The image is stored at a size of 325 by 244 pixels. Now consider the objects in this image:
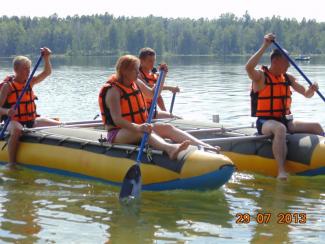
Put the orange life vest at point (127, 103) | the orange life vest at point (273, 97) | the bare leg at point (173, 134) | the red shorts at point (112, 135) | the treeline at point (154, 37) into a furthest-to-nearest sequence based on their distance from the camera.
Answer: the treeline at point (154, 37) → the orange life vest at point (273, 97) → the red shorts at point (112, 135) → the bare leg at point (173, 134) → the orange life vest at point (127, 103)

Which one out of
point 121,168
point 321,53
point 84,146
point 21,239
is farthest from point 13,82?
point 321,53

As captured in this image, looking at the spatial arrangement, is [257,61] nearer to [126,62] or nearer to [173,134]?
[173,134]

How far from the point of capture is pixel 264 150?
8859mm

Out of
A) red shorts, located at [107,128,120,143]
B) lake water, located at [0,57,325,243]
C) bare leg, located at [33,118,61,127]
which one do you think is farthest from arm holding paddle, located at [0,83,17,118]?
red shorts, located at [107,128,120,143]

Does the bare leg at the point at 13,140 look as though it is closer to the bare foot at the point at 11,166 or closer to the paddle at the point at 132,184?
the bare foot at the point at 11,166

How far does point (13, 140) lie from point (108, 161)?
181 centimetres

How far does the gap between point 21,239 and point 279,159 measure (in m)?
3.62

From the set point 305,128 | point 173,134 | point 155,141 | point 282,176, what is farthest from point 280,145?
point 155,141

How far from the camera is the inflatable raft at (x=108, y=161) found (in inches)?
291

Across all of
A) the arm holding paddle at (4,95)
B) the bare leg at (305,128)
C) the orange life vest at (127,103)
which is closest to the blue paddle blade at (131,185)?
the orange life vest at (127,103)

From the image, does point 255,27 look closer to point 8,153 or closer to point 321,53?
point 321,53

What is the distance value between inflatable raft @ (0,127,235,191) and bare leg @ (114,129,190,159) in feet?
0.22

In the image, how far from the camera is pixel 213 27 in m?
136

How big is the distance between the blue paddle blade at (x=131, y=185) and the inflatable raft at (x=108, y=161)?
30 cm
